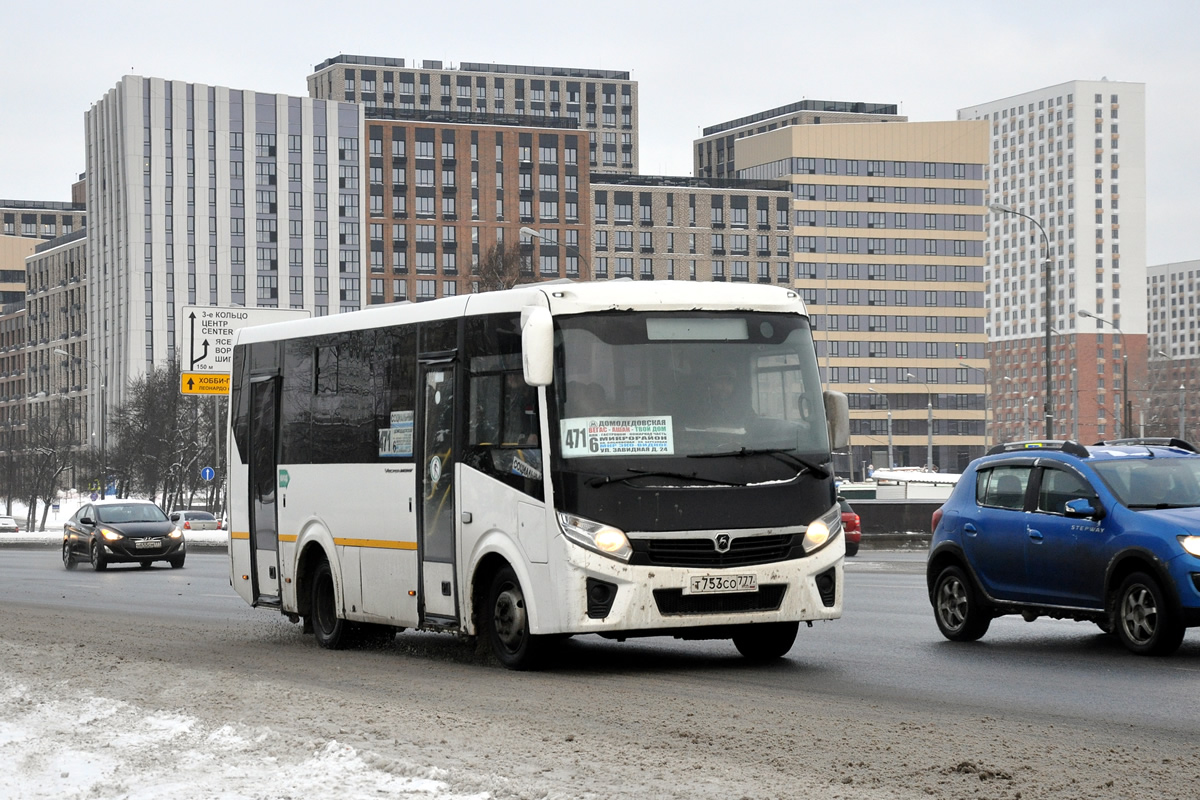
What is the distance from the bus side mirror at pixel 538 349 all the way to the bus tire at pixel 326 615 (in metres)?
4.15

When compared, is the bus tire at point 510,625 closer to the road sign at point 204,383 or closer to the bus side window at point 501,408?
the bus side window at point 501,408

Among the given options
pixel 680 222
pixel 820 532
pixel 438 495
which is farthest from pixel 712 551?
pixel 680 222

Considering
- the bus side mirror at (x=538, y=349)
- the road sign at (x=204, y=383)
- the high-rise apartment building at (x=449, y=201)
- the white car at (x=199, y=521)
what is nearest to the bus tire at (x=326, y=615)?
the bus side mirror at (x=538, y=349)

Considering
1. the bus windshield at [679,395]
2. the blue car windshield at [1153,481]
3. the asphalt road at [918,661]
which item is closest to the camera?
the asphalt road at [918,661]

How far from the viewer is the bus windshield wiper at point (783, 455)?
41.9 feet

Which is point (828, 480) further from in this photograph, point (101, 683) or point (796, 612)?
point (101, 683)

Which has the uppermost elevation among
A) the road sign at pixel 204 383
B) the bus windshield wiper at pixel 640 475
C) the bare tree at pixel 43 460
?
the road sign at pixel 204 383

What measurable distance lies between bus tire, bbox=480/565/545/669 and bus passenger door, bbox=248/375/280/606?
4108mm

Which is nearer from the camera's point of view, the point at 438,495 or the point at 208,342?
the point at 438,495

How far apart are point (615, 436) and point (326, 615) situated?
471 centimetres

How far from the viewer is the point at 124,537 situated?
125 ft

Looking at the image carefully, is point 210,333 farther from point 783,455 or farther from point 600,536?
point 600,536

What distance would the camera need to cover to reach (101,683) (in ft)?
41.9

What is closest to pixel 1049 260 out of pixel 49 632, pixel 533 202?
pixel 49 632
